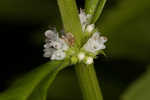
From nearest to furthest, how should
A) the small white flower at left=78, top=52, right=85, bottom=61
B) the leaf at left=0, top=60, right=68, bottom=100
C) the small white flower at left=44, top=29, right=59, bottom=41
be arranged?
the leaf at left=0, top=60, right=68, bottom=100 < the small white flower at left=78, top=52, right=85, bottom=61 < the small white flower at left=44, top=29, right=59, bottom=41

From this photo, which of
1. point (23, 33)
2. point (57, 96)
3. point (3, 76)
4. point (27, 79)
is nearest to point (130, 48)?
point (57, 96)

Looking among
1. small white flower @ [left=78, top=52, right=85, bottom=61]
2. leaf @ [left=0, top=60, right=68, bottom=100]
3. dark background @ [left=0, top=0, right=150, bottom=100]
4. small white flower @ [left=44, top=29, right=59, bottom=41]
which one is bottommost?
leaf @ [left=0, top=60, right=68, bottom=100]

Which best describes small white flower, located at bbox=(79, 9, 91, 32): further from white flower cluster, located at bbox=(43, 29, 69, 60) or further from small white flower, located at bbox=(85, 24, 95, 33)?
white flower cluster, located at bbox=(43, 29, 69, 60)

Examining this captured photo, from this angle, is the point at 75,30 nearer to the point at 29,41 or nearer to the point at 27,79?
the point at 27,79

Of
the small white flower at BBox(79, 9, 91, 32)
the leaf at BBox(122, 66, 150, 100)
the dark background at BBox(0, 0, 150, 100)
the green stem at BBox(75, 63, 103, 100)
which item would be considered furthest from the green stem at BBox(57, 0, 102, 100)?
the dark background at BBox(0, 0, 150, 100)

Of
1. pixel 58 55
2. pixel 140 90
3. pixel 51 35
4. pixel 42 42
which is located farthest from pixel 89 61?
pixel 42 42

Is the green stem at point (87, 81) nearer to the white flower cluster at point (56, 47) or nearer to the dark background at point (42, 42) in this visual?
the white flower cluster at point (56, 47)
